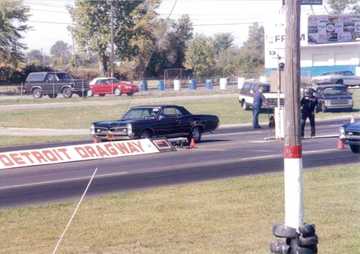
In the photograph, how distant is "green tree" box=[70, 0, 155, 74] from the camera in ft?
295

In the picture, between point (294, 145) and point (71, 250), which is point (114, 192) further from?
point (294, 145)

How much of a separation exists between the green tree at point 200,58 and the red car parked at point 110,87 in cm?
2931

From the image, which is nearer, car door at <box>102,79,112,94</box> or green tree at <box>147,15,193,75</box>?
car door at <box>102,79,112,94</box>

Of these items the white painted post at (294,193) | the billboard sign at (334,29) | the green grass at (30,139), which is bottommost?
the green grass at (30,139)

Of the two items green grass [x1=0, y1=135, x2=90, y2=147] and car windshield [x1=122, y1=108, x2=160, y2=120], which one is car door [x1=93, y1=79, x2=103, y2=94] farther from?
car windshield [x1=122, y1=108, x2=160, y2=120]

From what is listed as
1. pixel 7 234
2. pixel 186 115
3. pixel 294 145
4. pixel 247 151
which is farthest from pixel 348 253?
pixel 186 115

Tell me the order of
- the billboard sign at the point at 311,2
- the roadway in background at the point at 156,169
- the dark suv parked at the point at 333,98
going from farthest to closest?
the dark suv parked at the point at 333,98 → the roadway in background at the point at 156,169 → the billboard sign at the point at 311,2

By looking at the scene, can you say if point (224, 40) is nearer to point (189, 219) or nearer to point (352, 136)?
point (352, 136)

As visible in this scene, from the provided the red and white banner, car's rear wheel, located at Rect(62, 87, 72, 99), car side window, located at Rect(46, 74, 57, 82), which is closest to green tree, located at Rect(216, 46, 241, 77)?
car's rear wheel, located at Rect(62, 87, 72, 99)

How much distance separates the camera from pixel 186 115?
30578 millimetres

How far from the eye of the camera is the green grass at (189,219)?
12.0 m

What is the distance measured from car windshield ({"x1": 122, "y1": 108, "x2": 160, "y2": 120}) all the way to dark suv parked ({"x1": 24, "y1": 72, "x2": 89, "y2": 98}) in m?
36.2

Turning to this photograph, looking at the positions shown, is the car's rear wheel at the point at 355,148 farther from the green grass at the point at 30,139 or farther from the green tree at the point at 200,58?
the green tree at the point at 200,58

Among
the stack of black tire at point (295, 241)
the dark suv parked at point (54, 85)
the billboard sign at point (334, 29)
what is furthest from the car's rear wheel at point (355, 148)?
the billboard sign at point (334, 29)
